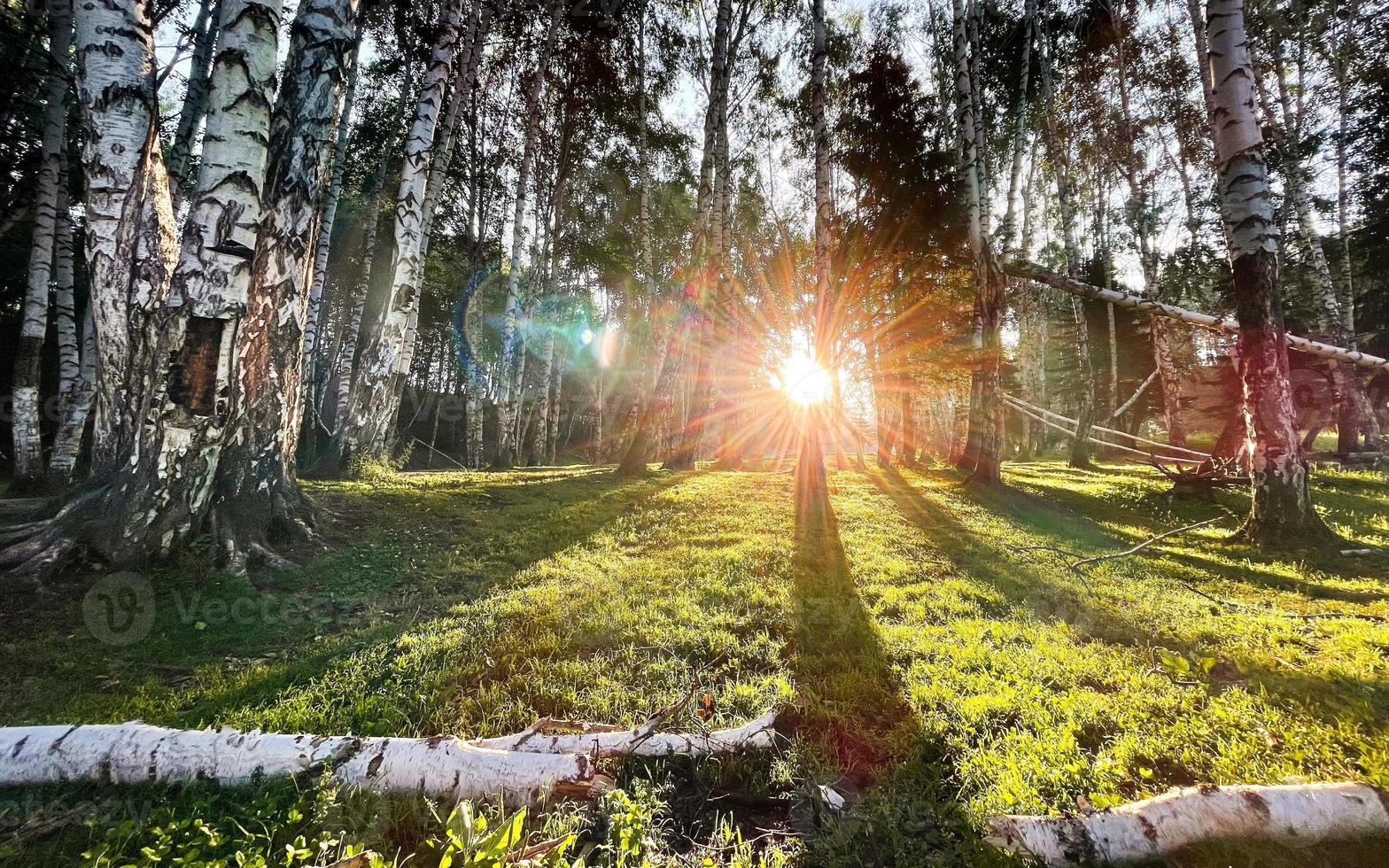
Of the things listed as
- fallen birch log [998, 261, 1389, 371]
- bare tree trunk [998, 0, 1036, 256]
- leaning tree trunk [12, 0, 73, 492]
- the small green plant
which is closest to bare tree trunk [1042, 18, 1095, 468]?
bare tree trunk [998, 0, 1036, 256]

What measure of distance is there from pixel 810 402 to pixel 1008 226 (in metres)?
11.2

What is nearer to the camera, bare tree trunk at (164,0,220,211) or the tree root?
the tree root

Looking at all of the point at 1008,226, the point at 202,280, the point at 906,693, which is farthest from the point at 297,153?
the point at 1008,226

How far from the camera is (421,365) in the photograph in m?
29.5

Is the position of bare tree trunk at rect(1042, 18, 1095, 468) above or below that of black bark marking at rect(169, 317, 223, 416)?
above

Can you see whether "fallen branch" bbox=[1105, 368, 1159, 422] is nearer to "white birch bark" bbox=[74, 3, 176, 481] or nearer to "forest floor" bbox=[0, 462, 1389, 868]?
"forest floor" bbox=[0, 462, 1389, 868]

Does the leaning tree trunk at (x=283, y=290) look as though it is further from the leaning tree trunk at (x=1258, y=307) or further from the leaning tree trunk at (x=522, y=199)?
the leaning tree trunk at (x=1258, y=307)

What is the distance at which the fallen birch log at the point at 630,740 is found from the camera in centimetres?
190

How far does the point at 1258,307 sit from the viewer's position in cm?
555

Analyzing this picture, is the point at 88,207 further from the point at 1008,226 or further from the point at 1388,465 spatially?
the point at 1388,465

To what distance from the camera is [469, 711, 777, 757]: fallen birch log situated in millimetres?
1896

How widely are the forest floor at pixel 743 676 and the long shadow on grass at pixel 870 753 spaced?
0.5 inches

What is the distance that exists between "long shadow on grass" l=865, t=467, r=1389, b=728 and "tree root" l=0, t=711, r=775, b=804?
3.44 meters

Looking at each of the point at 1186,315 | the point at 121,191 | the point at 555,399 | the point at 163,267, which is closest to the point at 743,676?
the point at 163,267
